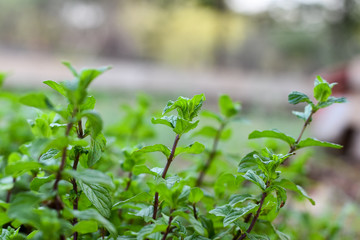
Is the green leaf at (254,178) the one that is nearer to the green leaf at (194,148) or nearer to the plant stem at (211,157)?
the green leaf at (194,148)

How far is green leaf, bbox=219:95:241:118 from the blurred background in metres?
4.60

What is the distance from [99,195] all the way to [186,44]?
35.7ft

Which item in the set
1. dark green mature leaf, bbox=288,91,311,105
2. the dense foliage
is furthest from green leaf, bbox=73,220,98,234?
dark green mature leaf, bbox=288,91,311,105

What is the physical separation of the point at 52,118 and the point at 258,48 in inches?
422

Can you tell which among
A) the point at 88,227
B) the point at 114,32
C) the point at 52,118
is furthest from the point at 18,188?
the point at 114,32

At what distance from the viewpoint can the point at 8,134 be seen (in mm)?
981

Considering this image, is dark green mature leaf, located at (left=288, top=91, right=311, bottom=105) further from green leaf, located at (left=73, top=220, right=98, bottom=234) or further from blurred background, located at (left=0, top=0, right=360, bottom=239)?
blurred background, located at (left=0, top=0, right=360, bottom=239)

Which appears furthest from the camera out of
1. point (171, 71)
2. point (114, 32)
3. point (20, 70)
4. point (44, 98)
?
point (114, 32)

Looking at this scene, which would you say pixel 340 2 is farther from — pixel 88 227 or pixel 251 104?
pixel 88 227

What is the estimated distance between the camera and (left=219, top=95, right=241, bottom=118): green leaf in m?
0.72

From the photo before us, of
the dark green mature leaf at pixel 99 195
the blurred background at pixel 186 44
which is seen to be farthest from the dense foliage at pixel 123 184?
the blurred background at pixel 186 44

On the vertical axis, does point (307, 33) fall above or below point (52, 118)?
above

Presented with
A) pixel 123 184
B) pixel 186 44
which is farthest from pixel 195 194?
pixel 186 44

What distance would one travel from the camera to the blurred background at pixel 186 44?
674 cm
